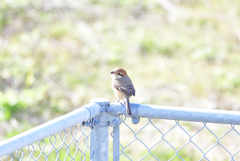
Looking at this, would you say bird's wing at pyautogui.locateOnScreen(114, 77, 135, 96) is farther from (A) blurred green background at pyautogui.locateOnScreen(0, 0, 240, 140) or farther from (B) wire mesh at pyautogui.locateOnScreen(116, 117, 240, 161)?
(A) blurred green background at pyautogui.locateOnScreen(0, 0, 240, 140)

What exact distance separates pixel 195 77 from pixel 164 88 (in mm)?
508

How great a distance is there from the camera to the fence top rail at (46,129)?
153 cm

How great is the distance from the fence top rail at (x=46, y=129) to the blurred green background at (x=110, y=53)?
113 inches

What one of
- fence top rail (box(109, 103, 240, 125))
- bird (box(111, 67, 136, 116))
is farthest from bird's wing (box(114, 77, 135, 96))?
fence top rail (box(109, 103, 240, 125))

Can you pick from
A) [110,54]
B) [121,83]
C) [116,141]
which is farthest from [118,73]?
[110,54]

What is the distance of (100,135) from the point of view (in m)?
2.03

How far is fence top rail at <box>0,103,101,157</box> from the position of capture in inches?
60.2

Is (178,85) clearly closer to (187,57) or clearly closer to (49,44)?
(187,57)

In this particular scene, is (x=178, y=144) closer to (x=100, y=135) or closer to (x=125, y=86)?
(x=125, y=86)

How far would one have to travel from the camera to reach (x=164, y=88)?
6062mm

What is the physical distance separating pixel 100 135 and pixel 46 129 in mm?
389

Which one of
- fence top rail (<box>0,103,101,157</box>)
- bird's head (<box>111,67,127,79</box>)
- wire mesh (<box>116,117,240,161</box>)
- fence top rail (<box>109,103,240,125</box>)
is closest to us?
fence top rail (<box>0,103,101,157</box>)

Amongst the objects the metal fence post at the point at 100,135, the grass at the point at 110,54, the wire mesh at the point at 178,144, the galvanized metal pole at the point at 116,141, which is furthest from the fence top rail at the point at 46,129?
the grass at the point at 110,54

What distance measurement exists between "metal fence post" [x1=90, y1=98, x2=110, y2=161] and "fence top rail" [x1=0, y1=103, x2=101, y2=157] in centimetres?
3
